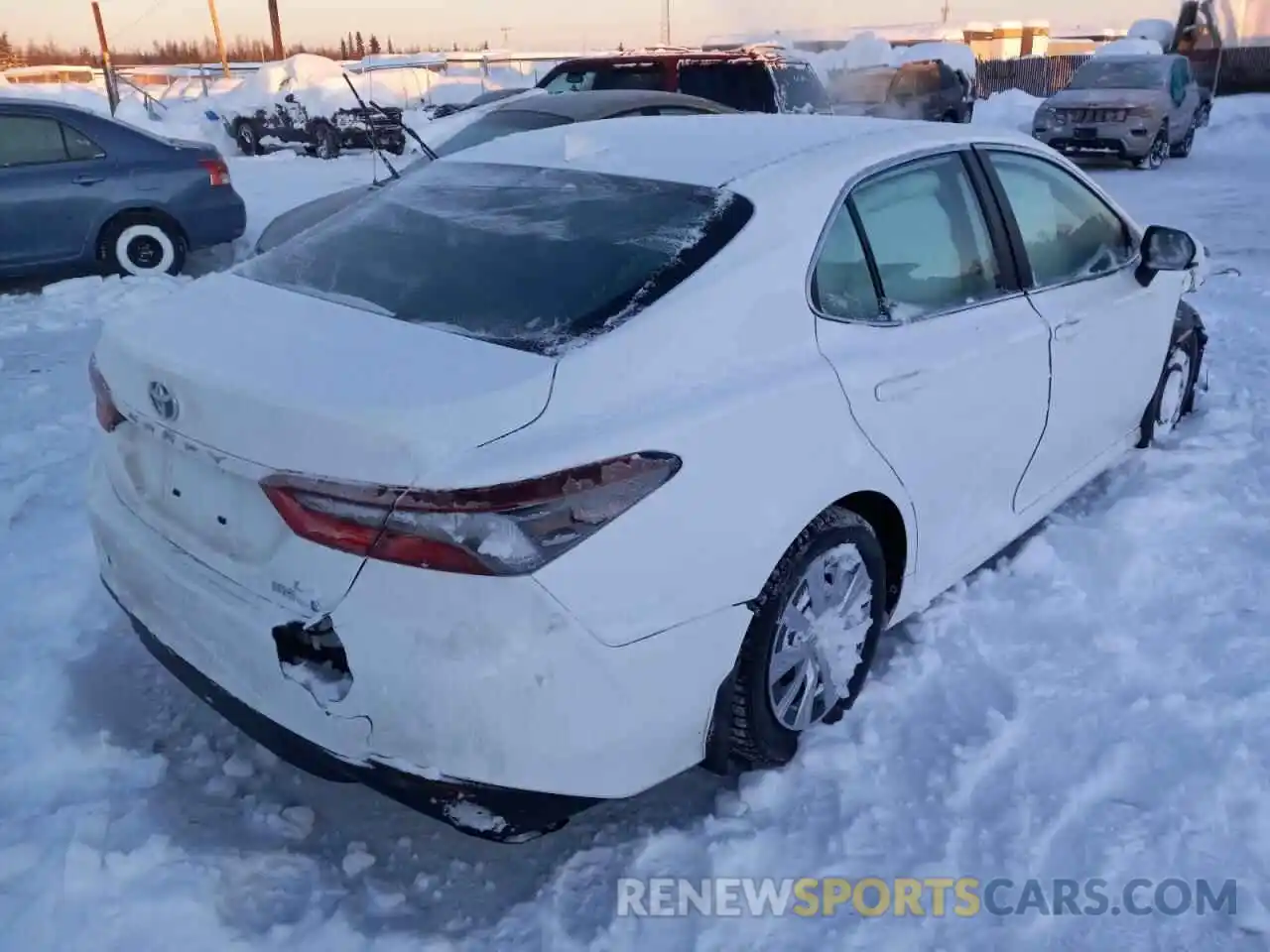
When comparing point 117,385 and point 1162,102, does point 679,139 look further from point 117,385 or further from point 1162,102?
point 1162,102

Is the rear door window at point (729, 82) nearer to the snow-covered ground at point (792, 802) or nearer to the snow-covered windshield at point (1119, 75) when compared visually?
the snow-covered ground at point (792, 802)

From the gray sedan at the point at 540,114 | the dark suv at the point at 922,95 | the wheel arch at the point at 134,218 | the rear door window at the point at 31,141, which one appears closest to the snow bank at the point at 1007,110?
the dark suv at the point at 922,95

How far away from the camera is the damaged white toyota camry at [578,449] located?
6.93ft

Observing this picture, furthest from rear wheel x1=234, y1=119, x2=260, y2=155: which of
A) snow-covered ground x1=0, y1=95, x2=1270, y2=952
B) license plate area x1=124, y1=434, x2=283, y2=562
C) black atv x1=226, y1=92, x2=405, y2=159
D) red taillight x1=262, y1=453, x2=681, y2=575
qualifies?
red taillight x1=262, y1=453, x2=681, y2=575

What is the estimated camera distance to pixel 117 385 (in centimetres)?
267

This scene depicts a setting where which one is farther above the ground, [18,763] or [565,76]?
[565,76]

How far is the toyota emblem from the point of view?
2.42 m

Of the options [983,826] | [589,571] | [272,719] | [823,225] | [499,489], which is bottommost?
[983,826]

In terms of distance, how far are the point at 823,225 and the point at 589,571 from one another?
47.2 inches

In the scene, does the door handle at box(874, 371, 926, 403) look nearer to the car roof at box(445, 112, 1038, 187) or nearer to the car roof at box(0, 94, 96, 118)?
the car roof at box(445, 112, 1038, 187)

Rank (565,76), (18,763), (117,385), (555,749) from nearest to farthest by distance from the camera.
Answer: (555,749) < (117,385) < (18,763) < (565,76)

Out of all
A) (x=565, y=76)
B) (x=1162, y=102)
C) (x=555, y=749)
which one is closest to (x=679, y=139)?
(x=555, y=749)

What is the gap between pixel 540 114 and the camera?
763 centimetres

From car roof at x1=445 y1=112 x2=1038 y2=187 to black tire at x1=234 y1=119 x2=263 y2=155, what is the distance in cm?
2099
